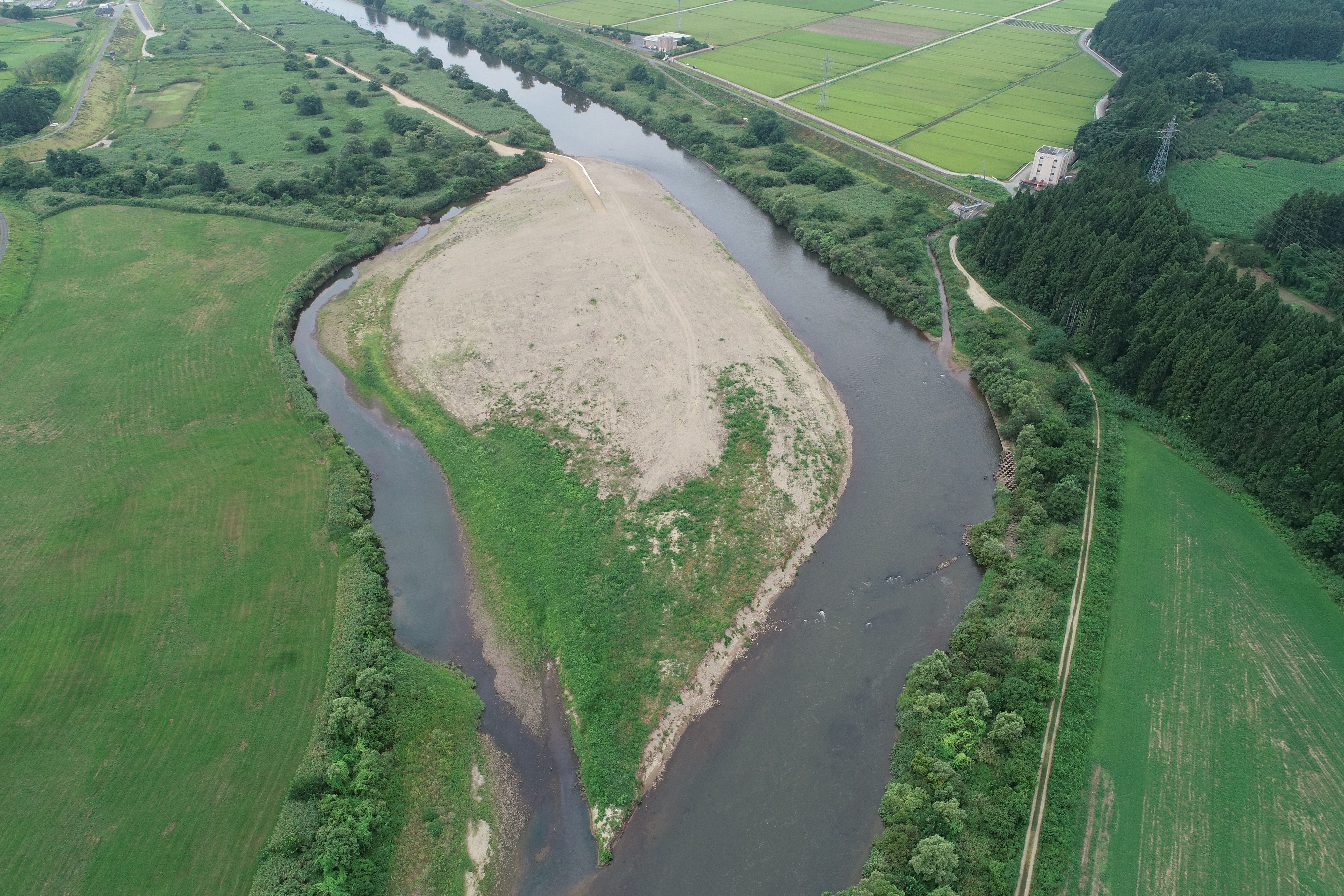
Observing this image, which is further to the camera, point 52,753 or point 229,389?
point 229,389

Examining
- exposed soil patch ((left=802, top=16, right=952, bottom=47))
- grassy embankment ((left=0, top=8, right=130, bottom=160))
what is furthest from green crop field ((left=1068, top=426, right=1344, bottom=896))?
grassy embankment ((left=0, top=8, right=130, bottom=160))

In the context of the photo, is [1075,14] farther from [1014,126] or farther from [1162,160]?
[1162,160]

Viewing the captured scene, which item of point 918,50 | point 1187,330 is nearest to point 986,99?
point 918,50

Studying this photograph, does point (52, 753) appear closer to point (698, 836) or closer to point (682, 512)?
point (698, 836)

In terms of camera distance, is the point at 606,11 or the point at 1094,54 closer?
the point at 1094,54

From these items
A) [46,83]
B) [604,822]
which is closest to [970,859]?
[604,822]

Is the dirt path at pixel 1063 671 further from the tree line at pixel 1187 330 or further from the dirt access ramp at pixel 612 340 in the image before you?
the dirt access ramp at pixel 612 340
